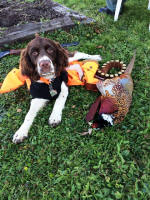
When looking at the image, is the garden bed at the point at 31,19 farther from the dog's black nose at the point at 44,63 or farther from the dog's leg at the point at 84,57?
the dog's black nose at the point at 44,63

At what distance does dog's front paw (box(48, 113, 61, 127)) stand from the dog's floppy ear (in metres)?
0.63

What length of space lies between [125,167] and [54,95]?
1.54 meters

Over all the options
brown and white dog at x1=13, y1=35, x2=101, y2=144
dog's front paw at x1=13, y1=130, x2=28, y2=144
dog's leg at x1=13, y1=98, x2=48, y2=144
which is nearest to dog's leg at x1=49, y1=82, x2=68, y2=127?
brown and white dog at x1=13, y1=35, x2=101, y2=144

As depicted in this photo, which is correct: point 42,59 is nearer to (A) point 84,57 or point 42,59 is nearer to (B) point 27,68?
(B) point 27,68

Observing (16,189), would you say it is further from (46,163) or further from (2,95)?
(2,95)

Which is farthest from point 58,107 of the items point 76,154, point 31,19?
point 31,19

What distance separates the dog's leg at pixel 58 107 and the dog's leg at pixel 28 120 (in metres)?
0.25

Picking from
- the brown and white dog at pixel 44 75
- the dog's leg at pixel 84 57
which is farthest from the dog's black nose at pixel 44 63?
the dog's leg at pixel 84 57

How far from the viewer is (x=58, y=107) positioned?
303 centimetres

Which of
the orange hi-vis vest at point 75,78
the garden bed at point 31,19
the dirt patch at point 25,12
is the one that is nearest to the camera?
the orange hi-vis vest at point 75,78

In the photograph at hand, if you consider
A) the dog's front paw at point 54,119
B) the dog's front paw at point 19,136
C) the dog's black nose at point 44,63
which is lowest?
the dog's front paw at point 19,136

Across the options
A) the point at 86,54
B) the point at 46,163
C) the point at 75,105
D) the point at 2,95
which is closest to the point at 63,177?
the point at 46,163

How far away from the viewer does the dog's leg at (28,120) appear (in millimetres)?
2750

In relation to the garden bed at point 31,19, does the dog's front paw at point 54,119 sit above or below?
below
